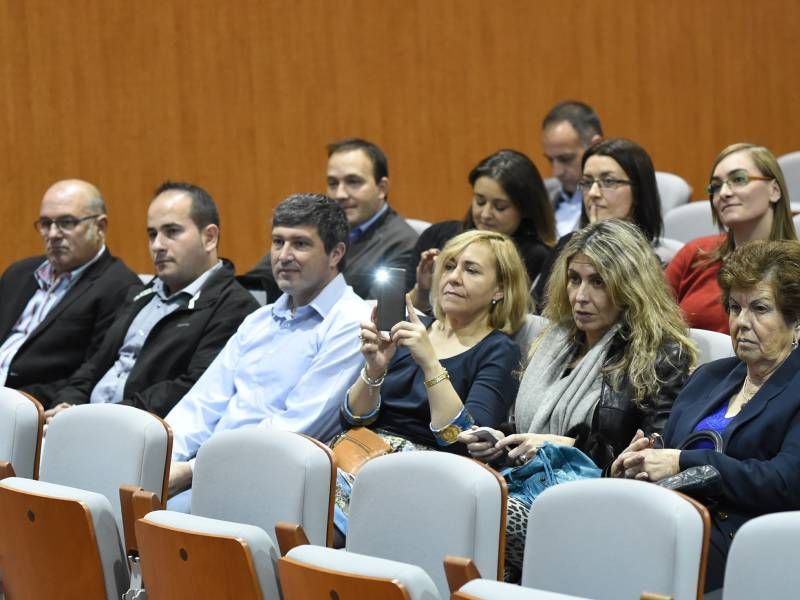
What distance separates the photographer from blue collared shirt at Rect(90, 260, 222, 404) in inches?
161

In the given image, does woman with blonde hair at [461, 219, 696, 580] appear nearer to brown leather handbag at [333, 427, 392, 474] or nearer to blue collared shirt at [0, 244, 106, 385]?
brown leather handbag at [333, 427, 392, 474]

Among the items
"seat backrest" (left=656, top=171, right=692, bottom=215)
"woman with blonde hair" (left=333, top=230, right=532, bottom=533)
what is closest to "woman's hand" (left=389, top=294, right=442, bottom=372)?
"woman with blonde hair" (left=333, top=230, right=532, bottom=533)

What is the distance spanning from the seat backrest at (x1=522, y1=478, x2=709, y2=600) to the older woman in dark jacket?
1.38ft

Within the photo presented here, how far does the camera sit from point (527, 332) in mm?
3465

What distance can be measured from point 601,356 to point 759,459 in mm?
590

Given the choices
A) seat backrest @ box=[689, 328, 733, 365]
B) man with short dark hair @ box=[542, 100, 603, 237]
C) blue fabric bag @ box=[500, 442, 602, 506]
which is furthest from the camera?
man with short dark hair @ box=[542, 100, 603, 237]

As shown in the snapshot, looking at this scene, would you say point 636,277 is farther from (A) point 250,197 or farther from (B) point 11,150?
(B) point 11,150

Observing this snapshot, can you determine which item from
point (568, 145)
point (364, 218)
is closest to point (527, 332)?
point (364, 218)

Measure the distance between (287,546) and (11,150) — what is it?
12.6 ft

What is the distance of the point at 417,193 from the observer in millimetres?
5902

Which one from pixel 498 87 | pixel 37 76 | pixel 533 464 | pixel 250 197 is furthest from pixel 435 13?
pixel 533 464

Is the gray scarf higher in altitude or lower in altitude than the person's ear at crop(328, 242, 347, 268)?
lower

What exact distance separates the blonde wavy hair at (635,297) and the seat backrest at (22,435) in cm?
135

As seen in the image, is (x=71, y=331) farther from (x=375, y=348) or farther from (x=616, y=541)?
(x=616, y=541)
